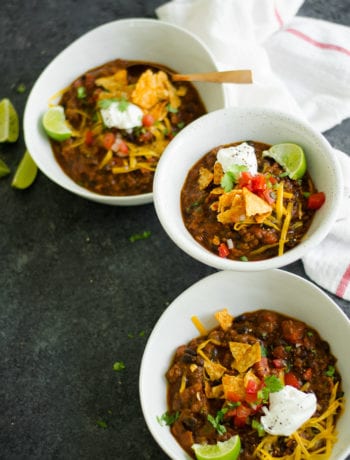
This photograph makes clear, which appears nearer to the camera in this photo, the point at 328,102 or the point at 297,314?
the point at 297,314

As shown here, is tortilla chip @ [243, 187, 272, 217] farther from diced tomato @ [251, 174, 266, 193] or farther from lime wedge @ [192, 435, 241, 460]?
lime wedge @ [192, 435, 241, 460]

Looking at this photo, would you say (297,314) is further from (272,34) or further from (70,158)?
(272,34)

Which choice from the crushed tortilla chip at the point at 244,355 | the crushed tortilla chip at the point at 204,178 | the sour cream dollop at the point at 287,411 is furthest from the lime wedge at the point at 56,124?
the sour cream dollop at the point at 287,411

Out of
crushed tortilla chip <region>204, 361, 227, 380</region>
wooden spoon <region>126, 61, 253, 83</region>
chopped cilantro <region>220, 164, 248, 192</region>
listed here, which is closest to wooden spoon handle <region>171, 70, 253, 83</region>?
wooden spoon <region>126, 61, 253, 83</region>

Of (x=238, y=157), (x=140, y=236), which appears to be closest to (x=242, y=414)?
(x=238, y=157)

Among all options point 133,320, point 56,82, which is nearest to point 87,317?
point 133,320

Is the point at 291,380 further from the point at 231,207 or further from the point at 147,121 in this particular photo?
the point at 147,121

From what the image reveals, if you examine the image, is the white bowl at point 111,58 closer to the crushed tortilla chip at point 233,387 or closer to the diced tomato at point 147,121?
the diced tomato at point 147,121
